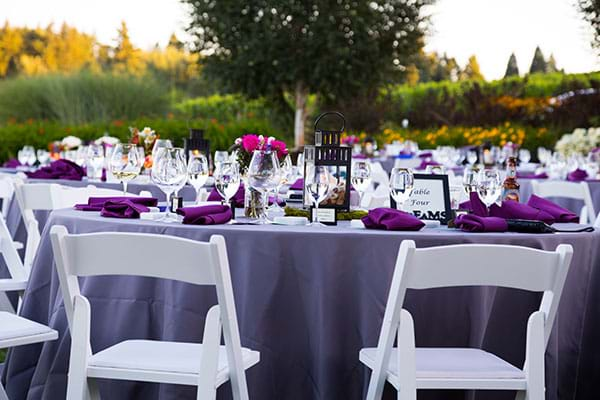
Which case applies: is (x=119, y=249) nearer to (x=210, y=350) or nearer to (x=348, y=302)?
(x=210, y=350)

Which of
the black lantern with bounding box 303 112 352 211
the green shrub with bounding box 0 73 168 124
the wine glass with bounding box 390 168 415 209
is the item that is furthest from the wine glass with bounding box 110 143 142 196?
the green shrub with bounding box 0 73 168 124

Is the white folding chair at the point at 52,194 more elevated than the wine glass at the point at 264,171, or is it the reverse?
the wine glass at the point at 264,171

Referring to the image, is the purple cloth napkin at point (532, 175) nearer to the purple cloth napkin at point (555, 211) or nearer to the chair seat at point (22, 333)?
the purple cloth napkin at point (555, 211)

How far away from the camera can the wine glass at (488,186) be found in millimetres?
3686

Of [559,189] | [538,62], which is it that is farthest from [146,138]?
[538,62]

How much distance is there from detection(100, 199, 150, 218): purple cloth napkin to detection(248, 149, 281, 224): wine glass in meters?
0.44

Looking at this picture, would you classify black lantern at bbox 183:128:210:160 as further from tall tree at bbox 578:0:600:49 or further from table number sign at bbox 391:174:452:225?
tall tree at bbox 578:0:600:49

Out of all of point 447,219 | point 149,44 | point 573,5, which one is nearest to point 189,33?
point 573,5

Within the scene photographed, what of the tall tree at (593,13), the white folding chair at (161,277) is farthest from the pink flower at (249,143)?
the tall tree at (593,13)

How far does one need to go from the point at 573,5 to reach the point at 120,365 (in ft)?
53.0

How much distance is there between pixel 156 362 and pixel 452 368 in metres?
0.87

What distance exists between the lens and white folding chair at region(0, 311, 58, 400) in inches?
125

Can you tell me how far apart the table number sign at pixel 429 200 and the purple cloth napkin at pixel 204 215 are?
767 millimetres

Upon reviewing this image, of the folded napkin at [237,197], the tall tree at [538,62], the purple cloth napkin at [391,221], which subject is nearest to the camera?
the purple cloth napkin at [391,221]
